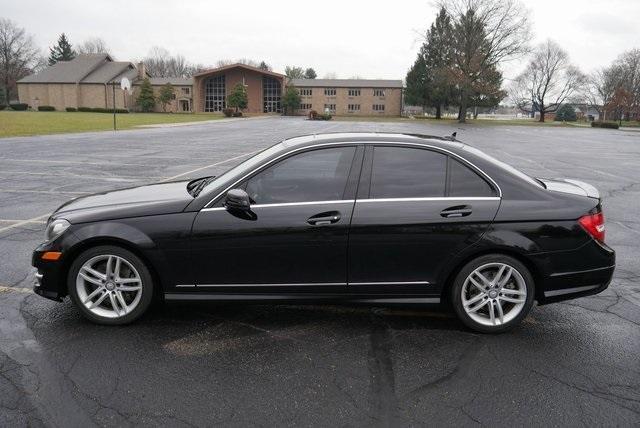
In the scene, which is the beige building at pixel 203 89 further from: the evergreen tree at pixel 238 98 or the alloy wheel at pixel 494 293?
the alloy wheel at pixel 494 293

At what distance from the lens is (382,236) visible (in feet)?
12.4

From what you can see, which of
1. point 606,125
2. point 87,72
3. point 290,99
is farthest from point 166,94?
point 606,125

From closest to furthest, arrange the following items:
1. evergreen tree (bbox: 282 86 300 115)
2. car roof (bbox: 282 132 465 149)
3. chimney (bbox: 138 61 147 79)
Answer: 1. car roof (bbox: 282 132 465 149)
2. evergreen tree (bbox: 282 86 300 115)
3. chimney (bbox: 138 61 147 79)

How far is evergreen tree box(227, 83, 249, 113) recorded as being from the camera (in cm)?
7725

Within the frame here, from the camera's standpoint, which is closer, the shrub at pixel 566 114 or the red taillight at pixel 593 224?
the red taillight at pixel 593 224

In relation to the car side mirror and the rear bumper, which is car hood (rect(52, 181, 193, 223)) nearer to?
the car side mirror

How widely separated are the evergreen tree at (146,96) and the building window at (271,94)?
19.0 m

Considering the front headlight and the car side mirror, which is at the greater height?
the car side mirror

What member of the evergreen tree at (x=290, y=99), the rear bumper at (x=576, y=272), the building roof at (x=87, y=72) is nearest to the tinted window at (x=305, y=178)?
the rear bumper at (x=576, y=272)

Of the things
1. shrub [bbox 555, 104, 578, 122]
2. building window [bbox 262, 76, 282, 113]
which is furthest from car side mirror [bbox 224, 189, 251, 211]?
shrub [bbox 555, 104, 578, 122]

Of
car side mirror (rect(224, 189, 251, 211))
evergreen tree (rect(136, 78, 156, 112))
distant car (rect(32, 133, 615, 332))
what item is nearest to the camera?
car side mirror (rect(224, 189, 251, 211))

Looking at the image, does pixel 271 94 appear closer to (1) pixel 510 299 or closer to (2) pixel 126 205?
(2) pixel 126 205

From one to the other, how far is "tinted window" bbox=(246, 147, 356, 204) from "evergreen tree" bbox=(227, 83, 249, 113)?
76.4 meters

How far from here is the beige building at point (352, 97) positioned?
289ft
